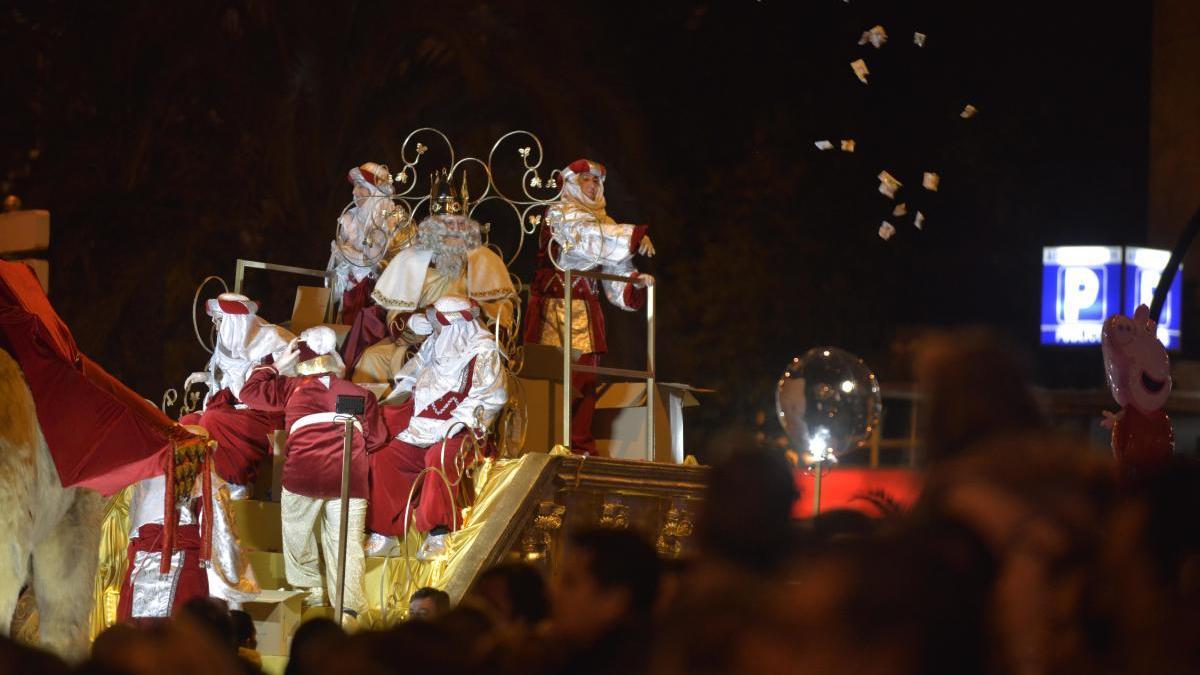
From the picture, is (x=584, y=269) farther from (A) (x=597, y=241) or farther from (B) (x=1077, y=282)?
(B) (x=1077, y=282)

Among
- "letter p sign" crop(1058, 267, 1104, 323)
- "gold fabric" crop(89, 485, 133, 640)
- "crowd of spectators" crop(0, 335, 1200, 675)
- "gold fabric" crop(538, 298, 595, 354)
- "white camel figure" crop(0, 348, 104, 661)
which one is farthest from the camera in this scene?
"letter p sign" crop(1058, 267, 1104, 323)

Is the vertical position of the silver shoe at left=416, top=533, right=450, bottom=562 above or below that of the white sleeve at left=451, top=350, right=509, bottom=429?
below

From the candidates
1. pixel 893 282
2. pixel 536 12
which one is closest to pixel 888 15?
pixel 893 282

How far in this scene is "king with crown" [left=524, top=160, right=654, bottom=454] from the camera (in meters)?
10.6

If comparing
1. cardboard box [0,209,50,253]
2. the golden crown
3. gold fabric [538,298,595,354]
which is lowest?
gold fabric [538,298,595,354]

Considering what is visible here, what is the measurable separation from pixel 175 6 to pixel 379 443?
786 centimetres

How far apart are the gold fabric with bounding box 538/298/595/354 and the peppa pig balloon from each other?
145 inches

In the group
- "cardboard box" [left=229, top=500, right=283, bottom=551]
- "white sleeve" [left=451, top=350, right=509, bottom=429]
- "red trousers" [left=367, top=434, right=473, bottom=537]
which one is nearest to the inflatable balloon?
"white sleeve" [left=451, top=350, right=509, bottom=429]

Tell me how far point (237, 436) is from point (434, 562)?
1527mm

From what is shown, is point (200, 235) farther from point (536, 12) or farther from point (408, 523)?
point (408, 523)

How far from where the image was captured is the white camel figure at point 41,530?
22.1ft

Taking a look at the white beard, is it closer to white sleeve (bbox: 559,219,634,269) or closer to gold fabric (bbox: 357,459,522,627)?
Answer: white sleeve (bbox: 559,219,634,269)

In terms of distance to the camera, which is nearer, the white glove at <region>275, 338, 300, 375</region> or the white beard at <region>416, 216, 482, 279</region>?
the white glove at <region>275, 338, 300, 375</region>

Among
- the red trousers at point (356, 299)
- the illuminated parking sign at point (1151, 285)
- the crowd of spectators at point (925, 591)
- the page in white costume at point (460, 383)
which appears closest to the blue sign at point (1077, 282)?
the illuminated parking sign at point (1151, 285)
